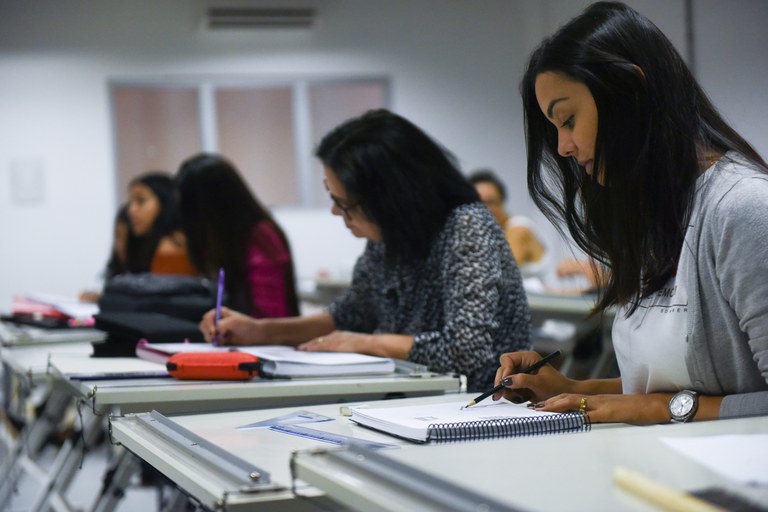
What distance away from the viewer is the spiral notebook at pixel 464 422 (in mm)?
1230

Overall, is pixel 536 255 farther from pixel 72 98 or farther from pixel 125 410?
pixel 125 410

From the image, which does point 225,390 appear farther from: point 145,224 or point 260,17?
point 260,17

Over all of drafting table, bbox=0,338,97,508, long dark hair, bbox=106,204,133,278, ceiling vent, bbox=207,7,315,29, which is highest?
ceiling vent, bbox=207,7,315,29

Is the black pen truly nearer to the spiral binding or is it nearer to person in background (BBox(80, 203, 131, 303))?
the spiral binding

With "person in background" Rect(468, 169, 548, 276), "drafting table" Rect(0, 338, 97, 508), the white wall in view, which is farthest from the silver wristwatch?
the white wall

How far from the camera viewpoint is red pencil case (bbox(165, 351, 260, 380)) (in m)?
1.81

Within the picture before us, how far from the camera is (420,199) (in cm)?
224

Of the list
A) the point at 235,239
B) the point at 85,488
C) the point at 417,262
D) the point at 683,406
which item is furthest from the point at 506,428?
the point at 85,488

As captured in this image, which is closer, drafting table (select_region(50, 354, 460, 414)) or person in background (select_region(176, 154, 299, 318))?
drafting table (select_region(50, 354, 460, 414))

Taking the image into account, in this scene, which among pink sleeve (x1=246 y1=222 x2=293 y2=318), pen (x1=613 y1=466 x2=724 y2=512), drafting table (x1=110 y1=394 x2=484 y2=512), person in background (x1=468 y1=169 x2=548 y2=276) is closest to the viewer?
pen (x1=613 y1=466 x2=724 y2=512)

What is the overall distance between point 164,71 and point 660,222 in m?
6.40

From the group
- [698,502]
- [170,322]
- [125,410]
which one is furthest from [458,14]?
[698,502]

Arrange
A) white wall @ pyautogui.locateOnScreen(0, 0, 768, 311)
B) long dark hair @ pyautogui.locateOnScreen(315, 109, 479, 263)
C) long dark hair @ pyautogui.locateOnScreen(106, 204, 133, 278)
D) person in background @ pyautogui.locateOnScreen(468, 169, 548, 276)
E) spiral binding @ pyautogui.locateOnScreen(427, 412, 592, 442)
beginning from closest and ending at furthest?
spiral binding @ pyautogui.locateOnScreen(427, 412, 592, 442), long dark hair @ pyautogui.locateOnScreen(315, 109, 479, 263), long dark hair @ pyautogui.locateOnScreen(106, 204, 133, 278), person in background @ pyautogui.locateOnScreen(468, 169, 548, 276), white wall @ pyautogui.locateOnScreen(0, 0, 768, 311)

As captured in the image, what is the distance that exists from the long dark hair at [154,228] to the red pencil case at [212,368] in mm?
2627
